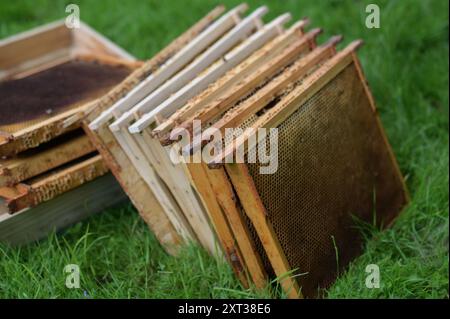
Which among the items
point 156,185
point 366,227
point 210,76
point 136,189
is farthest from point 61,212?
→ point 366,227

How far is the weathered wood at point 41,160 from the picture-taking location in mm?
2771

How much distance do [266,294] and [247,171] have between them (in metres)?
0.65

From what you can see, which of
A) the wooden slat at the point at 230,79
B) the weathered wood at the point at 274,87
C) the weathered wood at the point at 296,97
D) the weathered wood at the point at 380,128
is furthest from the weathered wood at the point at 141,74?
the weathered wood at the point at 380,128

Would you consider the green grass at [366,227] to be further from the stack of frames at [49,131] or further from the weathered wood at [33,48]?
the weathered wood at [33,48]

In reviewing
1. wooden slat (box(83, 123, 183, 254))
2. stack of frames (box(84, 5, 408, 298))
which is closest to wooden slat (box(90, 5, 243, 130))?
stack of frames (box(84, 5, 408, 298))

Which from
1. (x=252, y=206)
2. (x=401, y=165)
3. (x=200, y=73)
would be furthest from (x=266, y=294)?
(x=401, y=165)

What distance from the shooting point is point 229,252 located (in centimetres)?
277

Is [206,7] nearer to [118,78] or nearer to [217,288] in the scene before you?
[118,78]

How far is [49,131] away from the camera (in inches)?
112

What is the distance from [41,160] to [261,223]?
1.12 m

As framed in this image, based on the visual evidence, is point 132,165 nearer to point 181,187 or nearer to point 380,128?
point 181,187

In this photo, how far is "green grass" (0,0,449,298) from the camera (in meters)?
2.83

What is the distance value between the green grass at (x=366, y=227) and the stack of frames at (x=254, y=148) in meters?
0.14

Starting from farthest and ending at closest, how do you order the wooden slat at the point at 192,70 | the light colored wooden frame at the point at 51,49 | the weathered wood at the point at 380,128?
1. the light colored wooden frame at the point at 51,49
2. the weathered wood at the point at 380,128
3. the wooden slat at the point at 192,70
